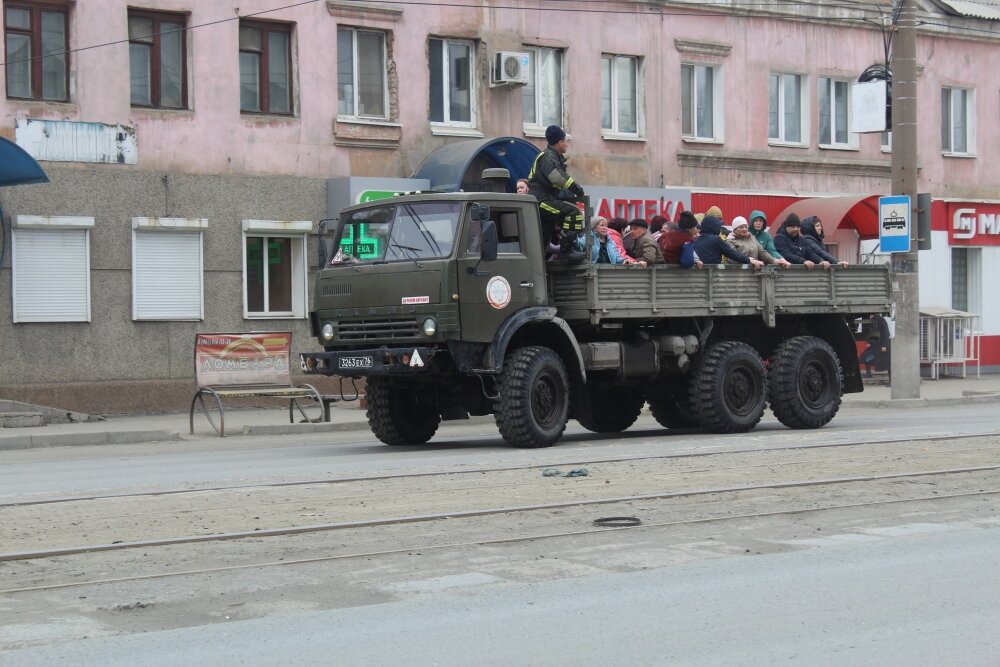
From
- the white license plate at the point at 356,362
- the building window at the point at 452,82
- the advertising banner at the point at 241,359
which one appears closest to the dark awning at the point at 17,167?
the advertising banner at the point at 241,359

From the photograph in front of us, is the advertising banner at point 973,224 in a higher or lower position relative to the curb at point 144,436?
higher

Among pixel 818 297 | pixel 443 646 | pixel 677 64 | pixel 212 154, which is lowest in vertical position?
pixel 443 646

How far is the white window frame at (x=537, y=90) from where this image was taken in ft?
89.3

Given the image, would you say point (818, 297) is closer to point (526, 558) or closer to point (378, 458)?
point (378, 458)

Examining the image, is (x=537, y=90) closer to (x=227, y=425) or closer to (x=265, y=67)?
(x=265, y=67)

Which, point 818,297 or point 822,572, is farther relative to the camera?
point 818,297

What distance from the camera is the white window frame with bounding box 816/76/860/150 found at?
31.7m

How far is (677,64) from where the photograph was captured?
29.2m

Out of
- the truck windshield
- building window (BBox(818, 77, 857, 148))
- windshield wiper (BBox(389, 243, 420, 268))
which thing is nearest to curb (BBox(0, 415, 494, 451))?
the truck windshield

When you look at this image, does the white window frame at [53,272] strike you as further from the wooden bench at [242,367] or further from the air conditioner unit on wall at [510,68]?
the air conditioner unit on wall at [510,68]

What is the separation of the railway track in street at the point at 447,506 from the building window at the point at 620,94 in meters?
15.5

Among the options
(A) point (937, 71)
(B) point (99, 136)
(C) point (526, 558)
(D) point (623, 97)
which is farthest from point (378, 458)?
Result: (A) point (937, 71)

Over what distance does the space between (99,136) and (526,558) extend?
1573cm

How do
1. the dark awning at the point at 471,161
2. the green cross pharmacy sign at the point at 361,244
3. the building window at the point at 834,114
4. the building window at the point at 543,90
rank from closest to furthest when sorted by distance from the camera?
1. the green cross pharmacy sign at the point at 361,244
2. the dark awning at the point at 471,161
3. the building window at the point at 543,90
4. the building window at the point at 834,114
